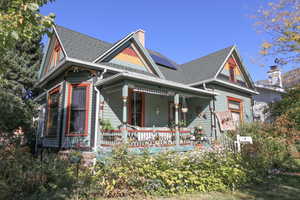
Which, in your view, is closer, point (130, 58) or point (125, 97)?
point (125, 97)

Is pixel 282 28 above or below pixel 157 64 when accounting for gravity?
below

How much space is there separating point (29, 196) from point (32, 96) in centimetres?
1259

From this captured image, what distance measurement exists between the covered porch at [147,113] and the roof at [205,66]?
1458mm

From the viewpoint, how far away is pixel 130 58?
406 inches

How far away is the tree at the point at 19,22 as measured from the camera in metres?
2.79

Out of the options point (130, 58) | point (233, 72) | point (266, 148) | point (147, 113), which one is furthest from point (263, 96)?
point (130, 58)

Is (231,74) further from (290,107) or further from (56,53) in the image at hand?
(56,53)

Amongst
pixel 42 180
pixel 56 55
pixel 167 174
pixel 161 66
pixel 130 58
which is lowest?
pixel 42 180

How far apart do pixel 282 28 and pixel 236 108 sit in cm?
706

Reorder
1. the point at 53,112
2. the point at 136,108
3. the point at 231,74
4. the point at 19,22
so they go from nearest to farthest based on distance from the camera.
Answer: the point at 19,22 → the point at 53,112 → the point at 136,108 → the point at 231,74

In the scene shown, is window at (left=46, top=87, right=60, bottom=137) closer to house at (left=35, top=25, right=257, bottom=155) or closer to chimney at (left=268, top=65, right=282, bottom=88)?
house at (left=35, top=25, right=257, bottom=155)

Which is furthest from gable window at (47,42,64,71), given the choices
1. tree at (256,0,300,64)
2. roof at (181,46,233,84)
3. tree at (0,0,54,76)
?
tree at (256,0,300,64)

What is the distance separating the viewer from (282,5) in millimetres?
7047

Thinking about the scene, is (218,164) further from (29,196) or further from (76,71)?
(76,71)
